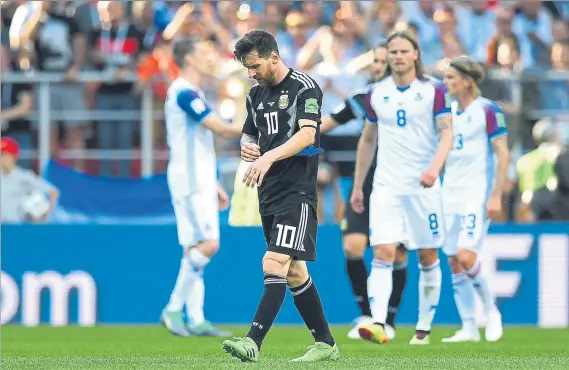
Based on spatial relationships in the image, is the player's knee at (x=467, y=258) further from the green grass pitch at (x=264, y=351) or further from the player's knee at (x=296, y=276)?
the player's knee at (x=296, y=276)

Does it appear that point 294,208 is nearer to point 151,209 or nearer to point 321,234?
point 321,234

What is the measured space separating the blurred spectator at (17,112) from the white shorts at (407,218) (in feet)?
21.5

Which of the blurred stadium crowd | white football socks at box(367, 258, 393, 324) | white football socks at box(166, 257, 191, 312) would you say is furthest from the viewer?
the blurred stadium crowd

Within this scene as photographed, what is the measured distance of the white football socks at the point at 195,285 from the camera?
11727 mm

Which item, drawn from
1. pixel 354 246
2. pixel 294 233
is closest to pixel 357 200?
pixel 354 246

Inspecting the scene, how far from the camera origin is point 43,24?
16297 millimetres

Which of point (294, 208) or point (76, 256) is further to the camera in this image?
point (76, 256)

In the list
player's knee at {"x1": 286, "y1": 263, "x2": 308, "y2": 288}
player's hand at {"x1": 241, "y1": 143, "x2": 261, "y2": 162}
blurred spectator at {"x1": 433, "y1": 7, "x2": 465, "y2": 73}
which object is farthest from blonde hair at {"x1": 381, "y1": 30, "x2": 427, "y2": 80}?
blurred spectator at {"x1": 433, "y1": 7, "x2": 465, "y2": 73}

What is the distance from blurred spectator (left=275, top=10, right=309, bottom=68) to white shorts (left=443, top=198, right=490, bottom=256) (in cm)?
513

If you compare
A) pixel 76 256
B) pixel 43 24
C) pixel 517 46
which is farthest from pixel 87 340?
pixel 517 46

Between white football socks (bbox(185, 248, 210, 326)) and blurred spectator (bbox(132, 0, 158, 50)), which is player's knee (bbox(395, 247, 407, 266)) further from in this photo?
blurred spectator (bbox(132, 0, 158, 50))

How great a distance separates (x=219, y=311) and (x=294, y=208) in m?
6.24

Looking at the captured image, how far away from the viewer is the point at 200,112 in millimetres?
11484

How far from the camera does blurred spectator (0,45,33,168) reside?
15.6 m
